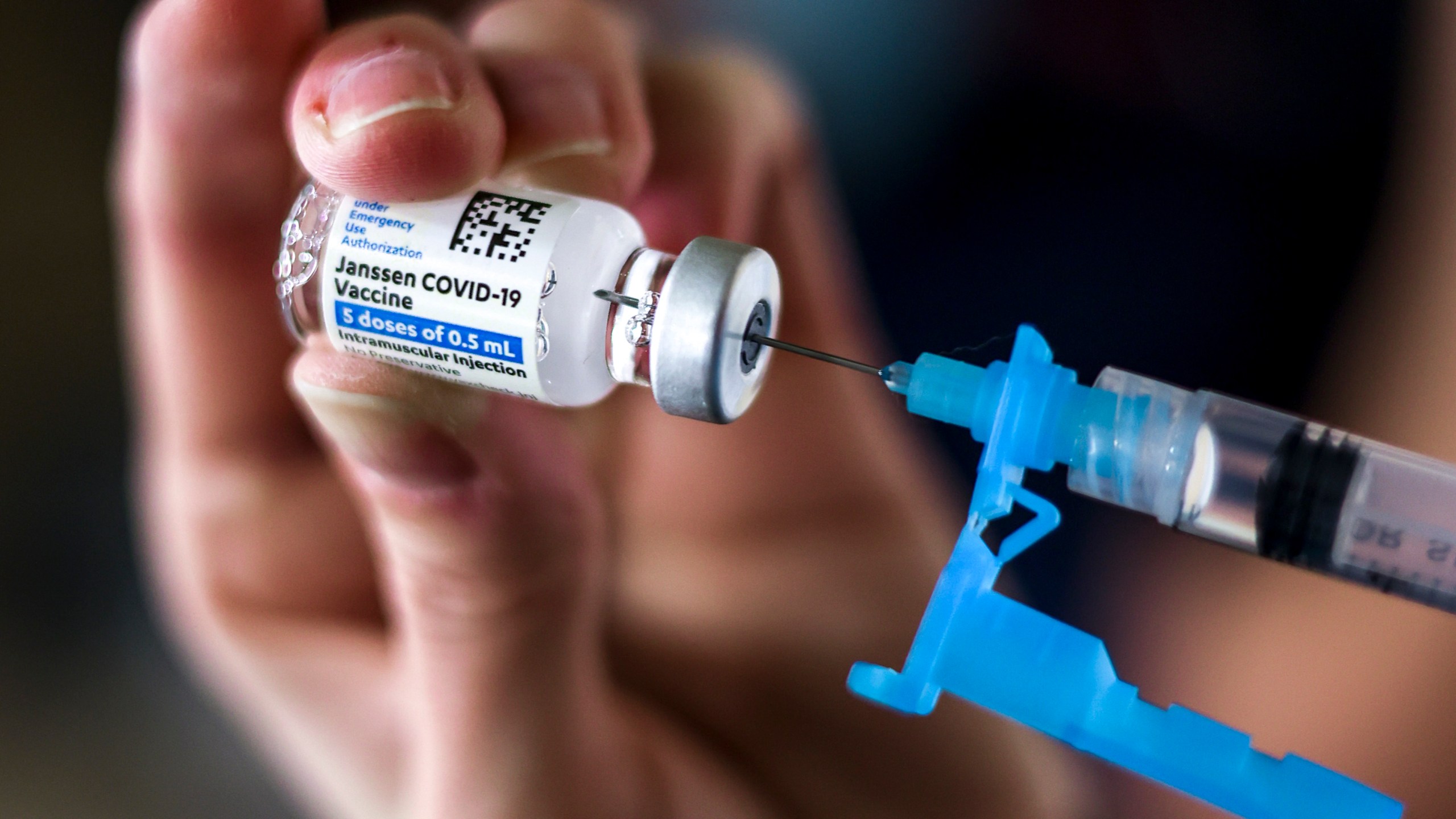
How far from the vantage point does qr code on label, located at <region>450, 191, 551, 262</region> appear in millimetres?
559

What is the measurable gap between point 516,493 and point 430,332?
181mm

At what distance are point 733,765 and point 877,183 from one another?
88cm

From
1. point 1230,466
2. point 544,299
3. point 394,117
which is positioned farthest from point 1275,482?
point 394,117

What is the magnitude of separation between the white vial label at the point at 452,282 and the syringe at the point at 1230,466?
0.17m

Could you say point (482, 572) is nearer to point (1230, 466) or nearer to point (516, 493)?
point (516, 493)

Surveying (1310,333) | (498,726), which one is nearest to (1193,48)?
(1310,333)

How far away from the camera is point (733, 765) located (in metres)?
1.08

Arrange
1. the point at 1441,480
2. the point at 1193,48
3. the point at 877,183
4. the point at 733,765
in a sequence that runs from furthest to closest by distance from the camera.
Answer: the point at 877,183
the point at 1193,48
the point at 733,765
the point at 1441,480

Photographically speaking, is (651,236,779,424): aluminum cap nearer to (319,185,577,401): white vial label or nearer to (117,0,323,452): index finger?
(319,185,577,401): white vial label

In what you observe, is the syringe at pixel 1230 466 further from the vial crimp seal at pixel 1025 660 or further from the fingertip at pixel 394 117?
the fingertip at pixel 394 117

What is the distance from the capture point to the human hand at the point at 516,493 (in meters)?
0.69

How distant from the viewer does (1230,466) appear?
565 mm

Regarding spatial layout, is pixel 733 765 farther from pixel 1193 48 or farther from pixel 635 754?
pixel 1193 48

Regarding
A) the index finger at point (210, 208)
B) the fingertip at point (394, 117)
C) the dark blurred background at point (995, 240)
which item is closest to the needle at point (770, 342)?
the fingertip at point (394, 117)
